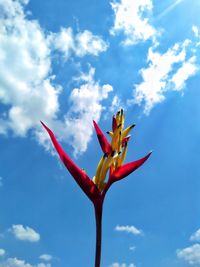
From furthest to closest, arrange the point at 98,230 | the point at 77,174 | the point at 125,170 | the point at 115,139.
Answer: the point at 115,139 → the point at 125,170 → the point at 77,174 → the point at 98,230

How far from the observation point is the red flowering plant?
8.01 ft

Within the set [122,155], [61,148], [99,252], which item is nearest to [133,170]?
[122,155]

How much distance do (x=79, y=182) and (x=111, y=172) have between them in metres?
0.26

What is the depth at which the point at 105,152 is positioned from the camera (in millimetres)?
2691

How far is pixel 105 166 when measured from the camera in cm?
258

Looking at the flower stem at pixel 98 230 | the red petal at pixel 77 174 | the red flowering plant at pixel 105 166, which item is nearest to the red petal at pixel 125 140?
the red flowering plant at pixel 105 166

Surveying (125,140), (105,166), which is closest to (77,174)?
(105,166)

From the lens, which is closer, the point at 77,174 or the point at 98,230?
the point at 98,230

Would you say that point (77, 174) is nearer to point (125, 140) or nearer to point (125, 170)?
point (125, 170)

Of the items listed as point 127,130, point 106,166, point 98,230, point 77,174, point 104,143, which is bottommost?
point 98,230

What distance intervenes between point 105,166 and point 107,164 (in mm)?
24

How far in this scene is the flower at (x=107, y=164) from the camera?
2.45 m

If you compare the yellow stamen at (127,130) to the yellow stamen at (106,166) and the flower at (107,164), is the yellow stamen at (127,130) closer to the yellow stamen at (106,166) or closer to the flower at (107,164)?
the flower at (107,164)

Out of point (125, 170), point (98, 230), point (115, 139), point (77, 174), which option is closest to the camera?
point (98, 230)
